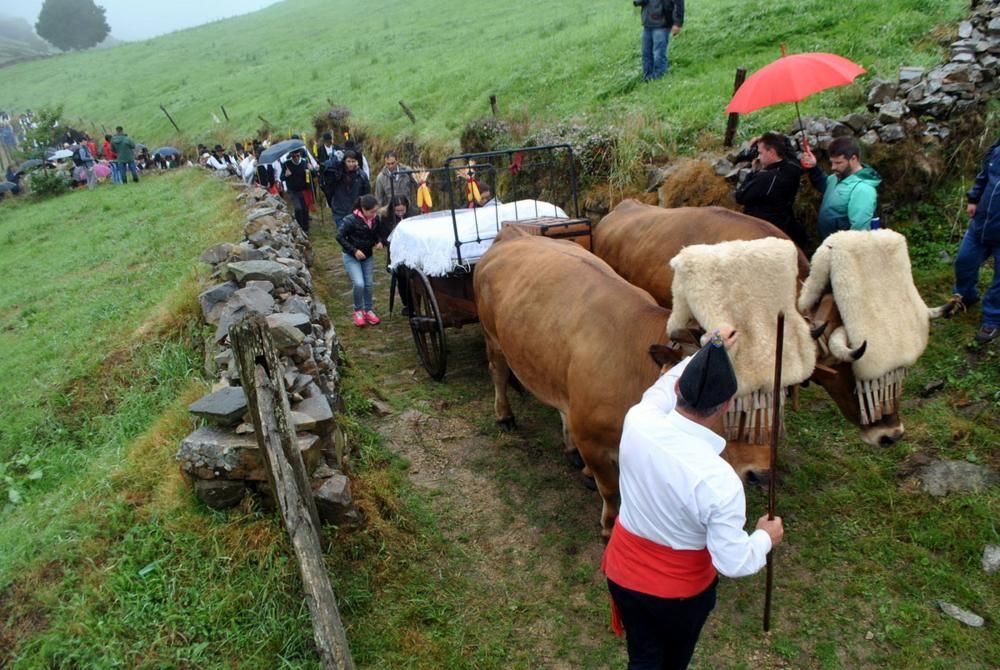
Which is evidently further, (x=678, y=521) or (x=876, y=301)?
(x=876, y=301)

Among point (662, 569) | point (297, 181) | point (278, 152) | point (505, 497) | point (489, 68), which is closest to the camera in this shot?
point (662, 569)

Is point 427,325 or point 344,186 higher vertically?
point 344,186

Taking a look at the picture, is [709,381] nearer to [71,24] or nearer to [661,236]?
[661,236]

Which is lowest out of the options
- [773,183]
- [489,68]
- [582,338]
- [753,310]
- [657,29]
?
[582,338]

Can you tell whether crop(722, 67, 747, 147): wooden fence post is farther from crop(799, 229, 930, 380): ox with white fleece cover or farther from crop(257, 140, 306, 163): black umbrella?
crop(257, 140, 306, 163): black umbrella

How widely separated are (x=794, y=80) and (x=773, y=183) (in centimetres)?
90

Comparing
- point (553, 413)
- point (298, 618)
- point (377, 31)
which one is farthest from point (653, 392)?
point (377, 31)

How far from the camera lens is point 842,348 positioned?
338 centimetres

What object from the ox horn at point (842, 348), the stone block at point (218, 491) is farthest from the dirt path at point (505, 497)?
the ox horn at point (842, 348)

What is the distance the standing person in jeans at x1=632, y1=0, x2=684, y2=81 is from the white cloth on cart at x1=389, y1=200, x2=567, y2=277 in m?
5.10

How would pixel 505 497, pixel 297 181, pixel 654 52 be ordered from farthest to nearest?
pixel 297 181 < pixel 654 52 < pixel 505 497

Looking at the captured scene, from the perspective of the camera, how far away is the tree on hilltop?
7681 cm

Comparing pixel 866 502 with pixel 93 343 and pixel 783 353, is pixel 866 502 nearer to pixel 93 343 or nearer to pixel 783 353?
pixel 783 353

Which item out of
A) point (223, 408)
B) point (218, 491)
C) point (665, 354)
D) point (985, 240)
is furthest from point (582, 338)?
point (985, 240)
